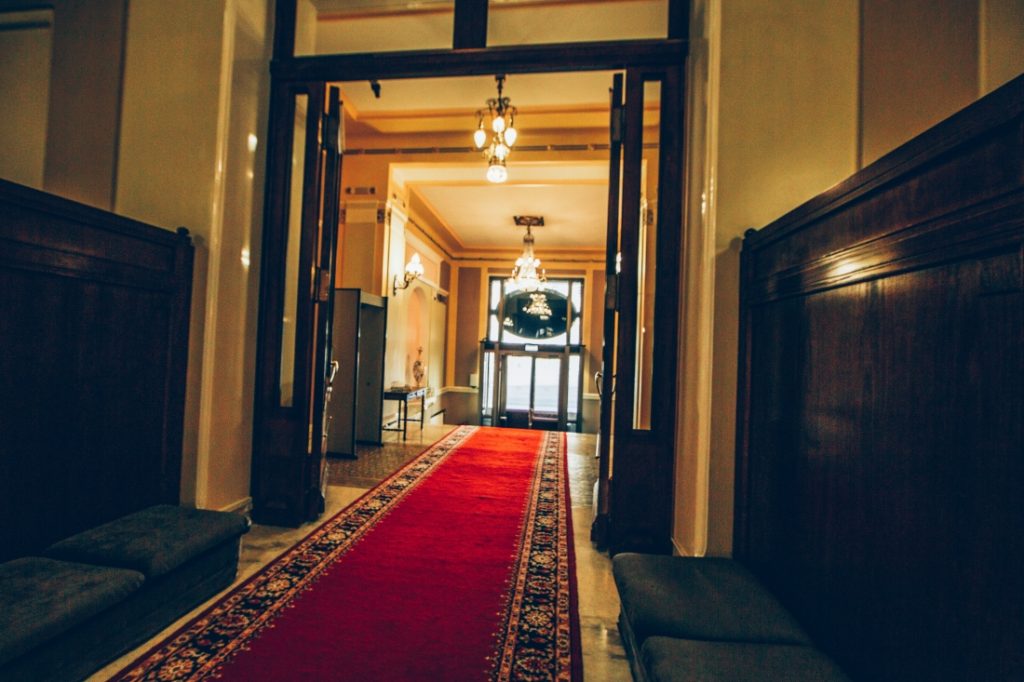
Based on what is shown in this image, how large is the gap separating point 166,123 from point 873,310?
12.4 feet

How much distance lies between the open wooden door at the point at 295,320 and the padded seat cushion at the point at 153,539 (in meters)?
0.80

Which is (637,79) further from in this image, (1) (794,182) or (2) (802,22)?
(1) (794,182)

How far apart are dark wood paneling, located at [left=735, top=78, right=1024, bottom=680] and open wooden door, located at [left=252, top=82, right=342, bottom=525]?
2.76 m

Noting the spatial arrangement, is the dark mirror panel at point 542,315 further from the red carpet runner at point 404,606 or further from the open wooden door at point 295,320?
the open wooden door at point 295,320

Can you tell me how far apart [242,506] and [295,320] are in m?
1.28

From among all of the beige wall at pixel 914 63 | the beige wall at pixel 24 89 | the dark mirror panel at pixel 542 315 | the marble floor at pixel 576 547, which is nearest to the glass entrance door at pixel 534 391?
the dark mirror panel at pixel 542 315

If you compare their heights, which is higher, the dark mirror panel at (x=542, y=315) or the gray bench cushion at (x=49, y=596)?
the dark mirror panel at (x=542, y=315)

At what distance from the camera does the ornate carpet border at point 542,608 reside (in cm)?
185

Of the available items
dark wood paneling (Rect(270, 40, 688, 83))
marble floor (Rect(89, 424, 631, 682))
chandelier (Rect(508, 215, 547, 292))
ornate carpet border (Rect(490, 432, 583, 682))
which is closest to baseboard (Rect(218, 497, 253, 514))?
marble floor (Rect(89, 424, 631, 682))

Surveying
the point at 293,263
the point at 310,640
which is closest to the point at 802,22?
the point at 293,263

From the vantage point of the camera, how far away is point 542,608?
2.29 metres

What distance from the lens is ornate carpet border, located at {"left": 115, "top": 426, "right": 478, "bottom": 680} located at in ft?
5.83

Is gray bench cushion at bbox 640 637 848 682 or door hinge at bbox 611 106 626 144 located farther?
door hinge at bbox 611 106 626 144

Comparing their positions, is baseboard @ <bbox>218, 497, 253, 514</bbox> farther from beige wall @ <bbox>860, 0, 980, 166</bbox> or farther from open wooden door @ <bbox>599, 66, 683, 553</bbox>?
beige wall @ <bbox>860, 0, 980, 166</bbox>
